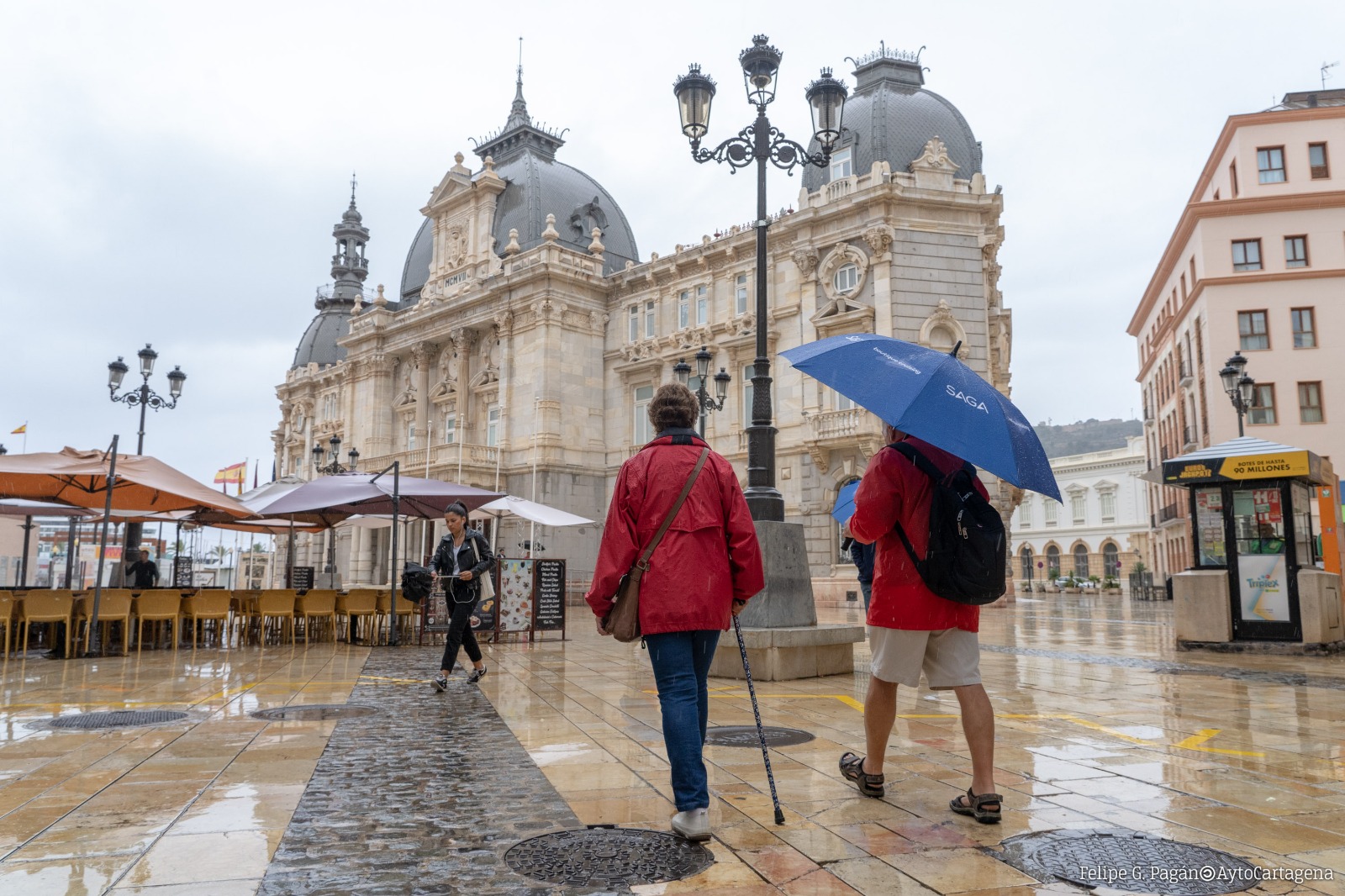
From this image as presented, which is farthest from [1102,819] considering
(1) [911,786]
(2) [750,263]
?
(2) [750,263]

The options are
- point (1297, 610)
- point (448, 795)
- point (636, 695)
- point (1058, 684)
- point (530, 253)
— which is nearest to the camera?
point (448, 795)

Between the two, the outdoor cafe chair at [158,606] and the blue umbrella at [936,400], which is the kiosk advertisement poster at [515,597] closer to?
the outdoor cafe chair at [158,606]

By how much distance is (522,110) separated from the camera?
43312 millimetres

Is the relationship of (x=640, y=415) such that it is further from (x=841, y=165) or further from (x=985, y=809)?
(x=985, y=809)

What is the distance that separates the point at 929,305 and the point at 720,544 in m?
25.4

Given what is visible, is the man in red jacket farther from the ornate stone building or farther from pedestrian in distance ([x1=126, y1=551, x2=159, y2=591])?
the ornate stone building

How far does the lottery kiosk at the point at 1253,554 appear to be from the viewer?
39.7ft

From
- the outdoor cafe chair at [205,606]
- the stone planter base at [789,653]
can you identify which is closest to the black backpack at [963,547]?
the stone planter base at [789,653]

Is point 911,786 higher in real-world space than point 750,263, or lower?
lower

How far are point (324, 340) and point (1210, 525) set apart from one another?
52880mm

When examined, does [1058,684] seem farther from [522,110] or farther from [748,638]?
[522,110]

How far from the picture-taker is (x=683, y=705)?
3.87m

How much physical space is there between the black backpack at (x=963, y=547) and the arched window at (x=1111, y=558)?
246ft

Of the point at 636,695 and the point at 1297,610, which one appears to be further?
the point at 1297,610
